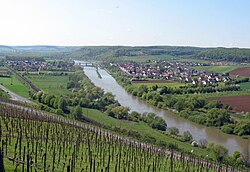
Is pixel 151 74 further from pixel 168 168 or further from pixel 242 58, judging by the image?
pixel 168 168

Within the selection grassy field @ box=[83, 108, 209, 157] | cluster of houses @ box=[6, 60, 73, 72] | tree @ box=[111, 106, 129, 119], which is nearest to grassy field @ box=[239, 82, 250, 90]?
tree @ box=[111, 106, 129, 119]

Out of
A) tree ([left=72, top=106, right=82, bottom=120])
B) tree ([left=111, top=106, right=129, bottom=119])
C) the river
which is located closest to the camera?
the river

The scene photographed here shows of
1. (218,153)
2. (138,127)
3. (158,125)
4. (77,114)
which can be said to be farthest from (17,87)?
(218,153)

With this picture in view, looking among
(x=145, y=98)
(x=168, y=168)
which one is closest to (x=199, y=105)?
(x=145, y=98)

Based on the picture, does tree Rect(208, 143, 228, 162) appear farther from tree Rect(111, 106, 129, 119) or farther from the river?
tree Rect(111, 106, 129, 119)

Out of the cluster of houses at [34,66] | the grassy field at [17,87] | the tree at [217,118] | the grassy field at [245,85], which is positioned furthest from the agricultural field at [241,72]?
the grassy field at [17,87]

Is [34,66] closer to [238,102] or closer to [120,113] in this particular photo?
[238,102]

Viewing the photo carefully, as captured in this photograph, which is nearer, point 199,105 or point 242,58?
point 199,105
